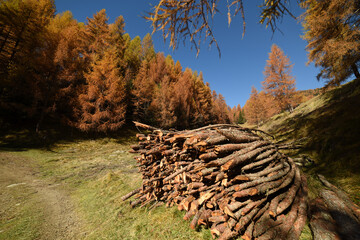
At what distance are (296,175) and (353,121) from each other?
5279mm

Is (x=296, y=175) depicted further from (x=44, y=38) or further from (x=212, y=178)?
(x=44, y=38)

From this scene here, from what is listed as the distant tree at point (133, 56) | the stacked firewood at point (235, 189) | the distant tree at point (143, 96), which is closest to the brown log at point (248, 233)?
the stacked firewood at point (235, 189)

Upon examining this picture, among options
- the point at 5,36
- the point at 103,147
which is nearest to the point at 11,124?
the point at 103,147

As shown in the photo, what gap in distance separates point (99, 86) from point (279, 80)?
2790 cm

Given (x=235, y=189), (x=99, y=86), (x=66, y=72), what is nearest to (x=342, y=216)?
(x=235, y=189)

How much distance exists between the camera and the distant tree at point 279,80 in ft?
71.7

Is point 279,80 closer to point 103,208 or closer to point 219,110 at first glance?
point 219,110

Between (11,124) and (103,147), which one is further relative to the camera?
(103,147)

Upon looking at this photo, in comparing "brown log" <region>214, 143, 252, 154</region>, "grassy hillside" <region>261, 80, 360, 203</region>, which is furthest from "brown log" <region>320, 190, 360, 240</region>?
"brown log" <region>214, 143, 252, 154</region>

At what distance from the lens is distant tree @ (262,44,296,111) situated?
71.7ft

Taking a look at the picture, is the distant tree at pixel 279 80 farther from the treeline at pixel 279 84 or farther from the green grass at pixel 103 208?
the green grass at pixel 103 208

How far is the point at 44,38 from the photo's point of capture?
1419 cm

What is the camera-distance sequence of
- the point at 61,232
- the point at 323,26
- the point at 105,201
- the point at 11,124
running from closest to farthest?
the point at 61,232 → the point at 105,201 → the point at 323,26 → the point at 11,124

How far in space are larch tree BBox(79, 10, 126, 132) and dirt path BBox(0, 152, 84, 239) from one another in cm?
714
